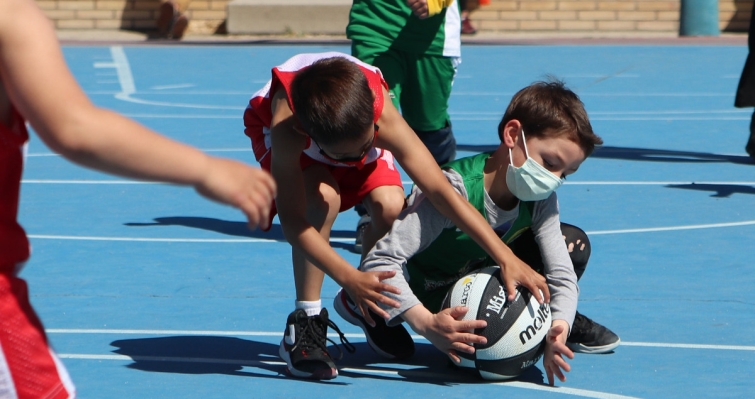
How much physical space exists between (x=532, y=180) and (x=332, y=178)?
0.78 meters

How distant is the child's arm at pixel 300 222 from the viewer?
3.54 m

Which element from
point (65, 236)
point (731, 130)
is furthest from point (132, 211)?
point (731, 130)

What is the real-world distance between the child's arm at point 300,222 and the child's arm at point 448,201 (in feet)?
0.90

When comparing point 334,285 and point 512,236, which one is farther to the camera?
point 334,285

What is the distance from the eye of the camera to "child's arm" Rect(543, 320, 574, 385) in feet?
11.6

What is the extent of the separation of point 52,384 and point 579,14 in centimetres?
2283

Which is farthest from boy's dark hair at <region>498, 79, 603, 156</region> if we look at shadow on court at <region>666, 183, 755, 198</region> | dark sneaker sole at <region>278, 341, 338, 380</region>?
shadow on court at <region>666, 183, 755, 198</region>

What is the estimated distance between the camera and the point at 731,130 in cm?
1062

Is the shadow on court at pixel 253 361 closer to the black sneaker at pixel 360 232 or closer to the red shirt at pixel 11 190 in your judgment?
the black sneaker at pixel 360 232

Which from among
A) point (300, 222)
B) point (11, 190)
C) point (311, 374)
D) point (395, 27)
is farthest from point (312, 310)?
point (395, 27)

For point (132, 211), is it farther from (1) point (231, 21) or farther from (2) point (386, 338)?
(1) point (231, 21)

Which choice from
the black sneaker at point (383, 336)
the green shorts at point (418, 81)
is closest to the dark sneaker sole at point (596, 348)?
the black sneaker at point (383, 336)

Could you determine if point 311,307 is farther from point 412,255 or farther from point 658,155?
point 658,155

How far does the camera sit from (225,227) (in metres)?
6.52
